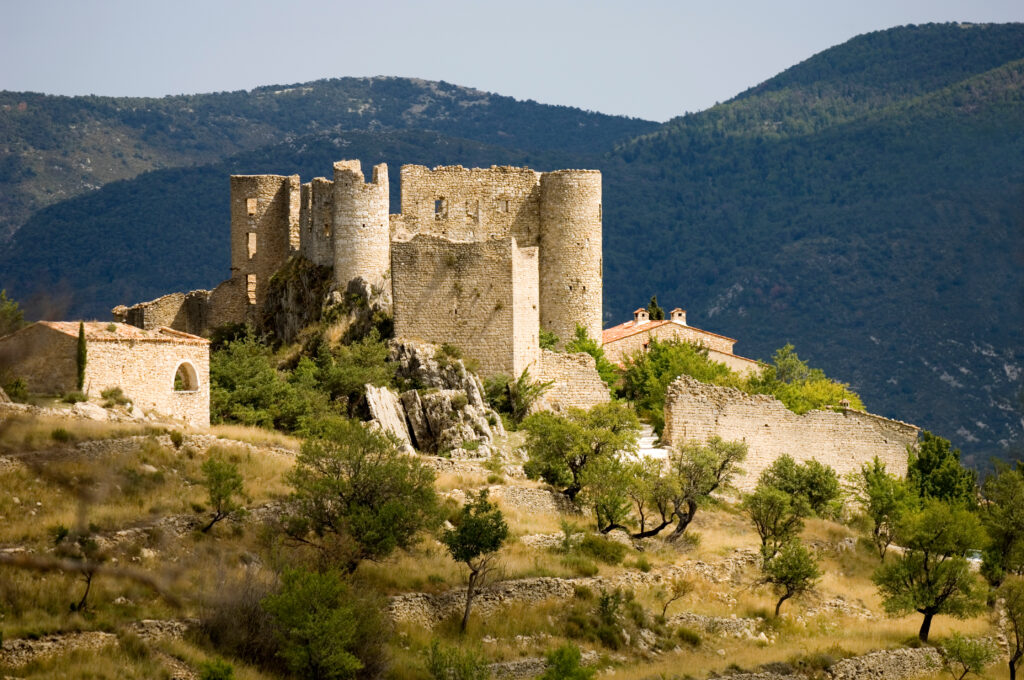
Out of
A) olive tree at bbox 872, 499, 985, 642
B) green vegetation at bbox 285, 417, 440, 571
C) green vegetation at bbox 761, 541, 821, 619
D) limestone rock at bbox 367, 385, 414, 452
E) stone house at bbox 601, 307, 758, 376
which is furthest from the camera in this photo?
stone house at bbox 601, 307, 758, 376

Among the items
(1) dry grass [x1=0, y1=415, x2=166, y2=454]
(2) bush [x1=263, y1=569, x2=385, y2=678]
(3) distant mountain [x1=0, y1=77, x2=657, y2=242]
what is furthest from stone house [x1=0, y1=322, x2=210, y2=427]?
(3) distant mountain [x1=0, y1=77, x2=657, y2=242]

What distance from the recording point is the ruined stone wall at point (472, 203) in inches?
1969

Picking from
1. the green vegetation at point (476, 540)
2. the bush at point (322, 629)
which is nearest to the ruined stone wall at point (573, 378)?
the green vegetation at point (476, 540)

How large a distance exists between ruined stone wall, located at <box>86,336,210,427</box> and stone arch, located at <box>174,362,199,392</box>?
3 centimetres

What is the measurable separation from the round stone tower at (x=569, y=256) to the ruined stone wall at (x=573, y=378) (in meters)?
2.48

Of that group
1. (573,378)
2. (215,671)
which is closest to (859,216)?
(573,378)

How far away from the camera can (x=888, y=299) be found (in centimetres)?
12125

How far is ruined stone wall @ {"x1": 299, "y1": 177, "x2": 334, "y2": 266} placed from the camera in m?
48.1

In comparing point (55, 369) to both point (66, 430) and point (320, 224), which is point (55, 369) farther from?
point (320, 224)

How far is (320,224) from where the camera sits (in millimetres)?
48438

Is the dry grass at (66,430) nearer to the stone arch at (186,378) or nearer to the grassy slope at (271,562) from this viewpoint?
the grassy slope at (271,562)

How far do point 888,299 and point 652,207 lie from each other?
130 feet

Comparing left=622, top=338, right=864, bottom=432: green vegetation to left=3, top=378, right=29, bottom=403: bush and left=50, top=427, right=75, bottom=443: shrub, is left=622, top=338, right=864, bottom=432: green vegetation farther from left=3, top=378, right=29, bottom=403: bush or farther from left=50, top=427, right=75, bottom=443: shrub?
left=50, top=427, right=75, bottom=443: shrub

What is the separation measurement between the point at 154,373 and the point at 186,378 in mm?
2490
